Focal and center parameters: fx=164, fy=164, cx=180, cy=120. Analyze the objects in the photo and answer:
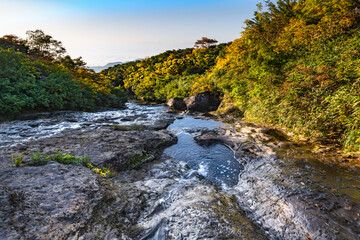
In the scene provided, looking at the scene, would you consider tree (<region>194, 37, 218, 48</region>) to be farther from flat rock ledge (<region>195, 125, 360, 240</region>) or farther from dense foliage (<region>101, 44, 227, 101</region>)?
flat rock ledge (<region>195, 125, 360, 240</region>)

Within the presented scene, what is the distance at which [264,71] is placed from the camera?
11.0 metres

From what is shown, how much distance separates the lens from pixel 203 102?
65.0 feet

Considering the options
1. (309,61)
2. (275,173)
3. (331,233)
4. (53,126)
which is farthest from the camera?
(53,126)

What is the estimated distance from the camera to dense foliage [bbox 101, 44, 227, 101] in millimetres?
28752

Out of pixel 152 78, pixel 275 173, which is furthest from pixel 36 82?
pixel 152 78

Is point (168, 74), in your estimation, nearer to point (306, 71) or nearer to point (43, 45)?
point (43, 45)

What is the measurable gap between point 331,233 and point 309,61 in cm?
972

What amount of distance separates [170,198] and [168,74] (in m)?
33.8

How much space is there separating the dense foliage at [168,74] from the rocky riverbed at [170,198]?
16.9 meters

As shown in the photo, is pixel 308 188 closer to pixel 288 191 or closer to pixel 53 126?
pixel 288 191

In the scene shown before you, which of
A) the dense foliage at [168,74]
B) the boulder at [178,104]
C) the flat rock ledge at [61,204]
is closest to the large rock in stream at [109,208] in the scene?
the flat rock ledge at [61,204]

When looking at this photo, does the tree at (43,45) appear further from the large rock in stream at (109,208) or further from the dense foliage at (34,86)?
the large rock in stream at (109,208)

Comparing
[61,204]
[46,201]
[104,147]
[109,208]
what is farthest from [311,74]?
[46,201]

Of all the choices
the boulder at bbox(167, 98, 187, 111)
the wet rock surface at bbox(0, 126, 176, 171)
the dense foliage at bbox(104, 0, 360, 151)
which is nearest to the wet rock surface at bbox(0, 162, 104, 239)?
the wet rock surface at bbox(0, 126, 176, 171)
